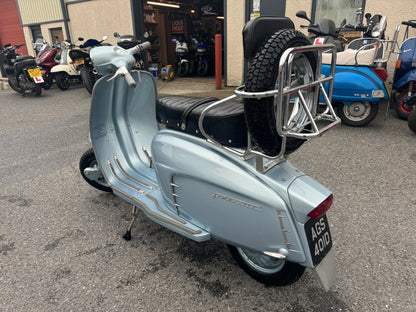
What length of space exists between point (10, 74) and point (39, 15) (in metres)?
4.32

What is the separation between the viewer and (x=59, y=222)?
102 inches

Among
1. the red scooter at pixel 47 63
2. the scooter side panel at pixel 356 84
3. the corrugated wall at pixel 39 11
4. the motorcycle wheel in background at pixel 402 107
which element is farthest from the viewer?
the corrugated wall at pixel 39 11

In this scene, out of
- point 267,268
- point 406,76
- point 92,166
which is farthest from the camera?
point 406,76

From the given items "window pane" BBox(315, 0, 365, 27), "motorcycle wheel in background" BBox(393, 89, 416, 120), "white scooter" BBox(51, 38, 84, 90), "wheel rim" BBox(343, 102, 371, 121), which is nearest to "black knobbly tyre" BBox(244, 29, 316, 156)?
"wheel rim" BBox(343, 102, 371, 121)

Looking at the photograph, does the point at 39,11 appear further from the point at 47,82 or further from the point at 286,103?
the point at 286,103

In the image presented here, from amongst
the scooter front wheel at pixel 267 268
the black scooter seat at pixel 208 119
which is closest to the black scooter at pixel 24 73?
the black scooter seat at pixel 208 119

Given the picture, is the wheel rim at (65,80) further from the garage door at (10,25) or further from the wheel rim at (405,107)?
the wheel rim at (405,107)

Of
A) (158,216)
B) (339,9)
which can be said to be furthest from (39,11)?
(158,216)

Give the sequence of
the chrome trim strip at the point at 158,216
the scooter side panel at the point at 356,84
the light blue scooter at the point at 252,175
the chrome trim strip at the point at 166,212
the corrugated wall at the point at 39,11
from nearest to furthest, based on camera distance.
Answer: the light blue scooter at the point at 252,175, the chrome trim strip at the point at 158,216, the chrome trim strip at the point at 166,212, the scooter side panel at the point at 356,84, the corrugated wall at the point at 39,11

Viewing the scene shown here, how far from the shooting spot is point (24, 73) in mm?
7703

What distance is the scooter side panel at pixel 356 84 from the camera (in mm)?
4242

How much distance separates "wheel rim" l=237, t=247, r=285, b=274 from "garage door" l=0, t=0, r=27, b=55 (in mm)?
14593

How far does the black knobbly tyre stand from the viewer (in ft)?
4.48

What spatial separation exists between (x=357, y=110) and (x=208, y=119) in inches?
145
